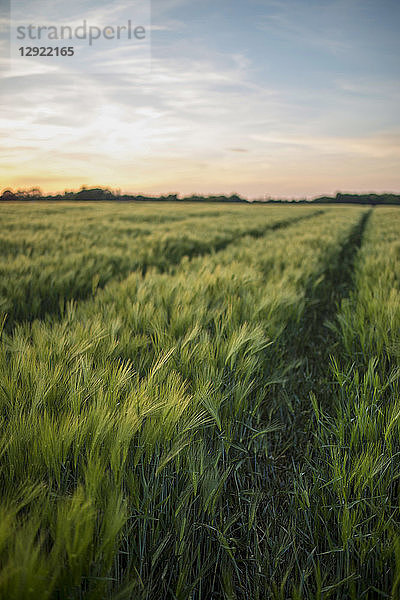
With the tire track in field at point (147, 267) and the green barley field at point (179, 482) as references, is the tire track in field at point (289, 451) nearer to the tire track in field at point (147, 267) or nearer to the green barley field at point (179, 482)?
the green barley field at point (179, 482)

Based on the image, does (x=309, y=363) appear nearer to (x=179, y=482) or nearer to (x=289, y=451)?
(x=289, y=451)

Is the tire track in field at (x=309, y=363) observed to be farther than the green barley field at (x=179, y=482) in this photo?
Yes

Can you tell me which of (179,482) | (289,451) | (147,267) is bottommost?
(289,451)

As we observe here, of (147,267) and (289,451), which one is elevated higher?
(147,267)

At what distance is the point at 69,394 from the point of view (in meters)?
0.90

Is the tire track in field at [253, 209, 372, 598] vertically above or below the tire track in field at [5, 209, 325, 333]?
below

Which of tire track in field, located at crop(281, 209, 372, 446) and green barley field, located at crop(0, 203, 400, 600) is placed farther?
tire track in field, located at crop(281, 209, 372, 446)

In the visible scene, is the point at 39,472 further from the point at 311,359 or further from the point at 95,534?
the point at 311,359

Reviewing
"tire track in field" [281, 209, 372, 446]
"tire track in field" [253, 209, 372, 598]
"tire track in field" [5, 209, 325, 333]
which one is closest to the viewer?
"tire track in field" [253, 209, 372, 598]

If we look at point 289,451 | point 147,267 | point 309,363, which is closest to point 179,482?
point 289,451

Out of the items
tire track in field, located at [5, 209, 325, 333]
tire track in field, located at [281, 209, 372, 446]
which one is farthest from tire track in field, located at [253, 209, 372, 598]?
tire track in field, located at [5, 209, 325, 333]

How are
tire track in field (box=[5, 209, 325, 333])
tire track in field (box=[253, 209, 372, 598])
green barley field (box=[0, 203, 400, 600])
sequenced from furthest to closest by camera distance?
tire track in field (box=[5, 209, 325, 333]) < tire track in field (box=[253, 209, 372, 598]) < green barley field (box=[0, 203, 400, 600])

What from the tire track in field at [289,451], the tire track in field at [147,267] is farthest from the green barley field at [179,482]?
the tire track in field at [147,267]

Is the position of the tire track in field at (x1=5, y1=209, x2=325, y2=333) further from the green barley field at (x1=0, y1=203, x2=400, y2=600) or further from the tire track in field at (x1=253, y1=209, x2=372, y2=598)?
the tire track in field at (x1=253, y1=209, x2=372, y2=598)
